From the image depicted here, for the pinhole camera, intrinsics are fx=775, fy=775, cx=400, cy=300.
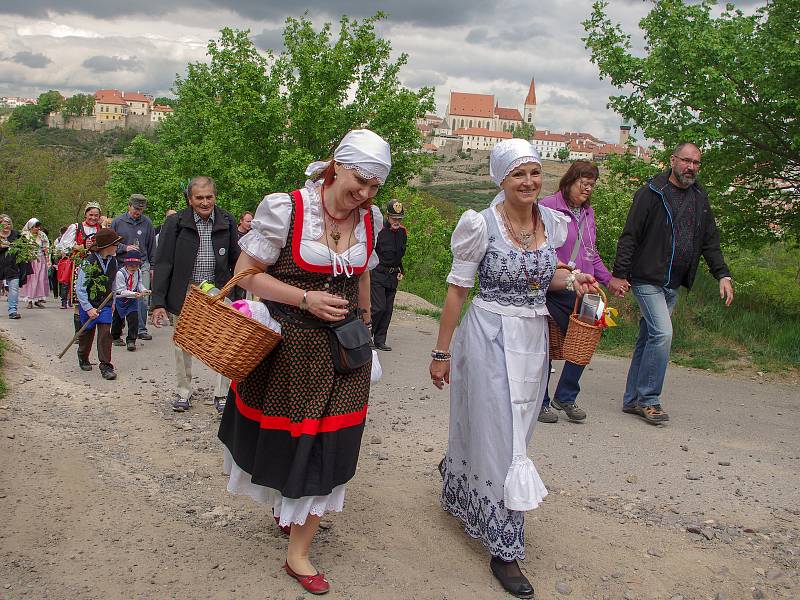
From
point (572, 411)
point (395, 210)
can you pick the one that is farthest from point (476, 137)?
point (572, 411)

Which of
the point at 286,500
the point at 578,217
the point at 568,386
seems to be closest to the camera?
the point at 286,500

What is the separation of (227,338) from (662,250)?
180 inches

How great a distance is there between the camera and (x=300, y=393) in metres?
3.70

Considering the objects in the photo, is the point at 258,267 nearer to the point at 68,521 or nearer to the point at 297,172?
the point at 68,521

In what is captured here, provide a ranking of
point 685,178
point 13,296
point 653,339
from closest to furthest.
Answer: point 685,178
point 653,339
point 13,296

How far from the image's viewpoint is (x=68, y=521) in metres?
4.46

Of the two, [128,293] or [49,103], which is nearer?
[128,293]

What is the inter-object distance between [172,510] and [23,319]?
386 inches

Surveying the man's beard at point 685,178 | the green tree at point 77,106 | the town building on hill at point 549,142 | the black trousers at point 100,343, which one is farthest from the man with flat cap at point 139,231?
the town building on hill at point 549,142

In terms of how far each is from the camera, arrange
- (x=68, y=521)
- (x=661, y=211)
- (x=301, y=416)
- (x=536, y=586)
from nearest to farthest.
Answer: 1. (x=301, y=416)
2. (x=536, y=586)
3. (x=68, y=521)
4. (x=661, y=211)

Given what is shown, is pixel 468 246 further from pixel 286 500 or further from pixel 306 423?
pixel 286 500

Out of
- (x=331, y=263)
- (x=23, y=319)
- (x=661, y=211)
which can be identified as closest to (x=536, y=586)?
(x=331, y=263)

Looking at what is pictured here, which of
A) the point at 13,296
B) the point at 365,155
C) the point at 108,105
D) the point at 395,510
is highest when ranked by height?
the point at 108,105

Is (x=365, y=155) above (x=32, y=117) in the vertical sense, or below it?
above
